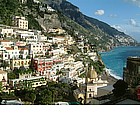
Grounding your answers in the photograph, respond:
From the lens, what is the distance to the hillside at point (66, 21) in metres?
2.96

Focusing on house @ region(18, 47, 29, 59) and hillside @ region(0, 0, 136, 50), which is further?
hillside @ region(0, 0, 136, 50)

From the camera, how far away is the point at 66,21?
3104 mm

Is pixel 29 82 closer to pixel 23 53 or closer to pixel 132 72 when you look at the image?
pixel 23 53

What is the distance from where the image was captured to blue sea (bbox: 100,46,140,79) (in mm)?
2970

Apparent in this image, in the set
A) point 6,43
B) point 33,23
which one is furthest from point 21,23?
point 6,43

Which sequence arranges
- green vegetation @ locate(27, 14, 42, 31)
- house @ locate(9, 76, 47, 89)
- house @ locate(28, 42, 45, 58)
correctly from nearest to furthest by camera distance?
house @ locate(9, 76, 47, 89)
house @ locate(28, 42, 45, 58)
green vegetation @ locate(27, 14, 42, 31)

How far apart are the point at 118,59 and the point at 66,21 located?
652mm

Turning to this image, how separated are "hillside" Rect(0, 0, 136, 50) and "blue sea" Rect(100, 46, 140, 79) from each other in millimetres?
74

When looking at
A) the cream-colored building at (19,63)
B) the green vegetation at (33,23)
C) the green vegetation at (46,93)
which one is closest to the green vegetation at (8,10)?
the green vegetation at (33,23)

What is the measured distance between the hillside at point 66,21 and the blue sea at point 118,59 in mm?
74

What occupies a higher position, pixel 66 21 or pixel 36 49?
pixel 66 21

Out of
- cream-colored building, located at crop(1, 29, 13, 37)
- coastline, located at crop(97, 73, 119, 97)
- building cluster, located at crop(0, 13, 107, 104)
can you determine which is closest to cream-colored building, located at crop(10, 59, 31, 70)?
building cluster, located at crop(0, 13, 107, 104)

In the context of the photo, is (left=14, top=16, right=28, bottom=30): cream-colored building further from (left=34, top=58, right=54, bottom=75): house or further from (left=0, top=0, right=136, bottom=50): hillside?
(left=34, top=58, right=54, bottom=75): house
